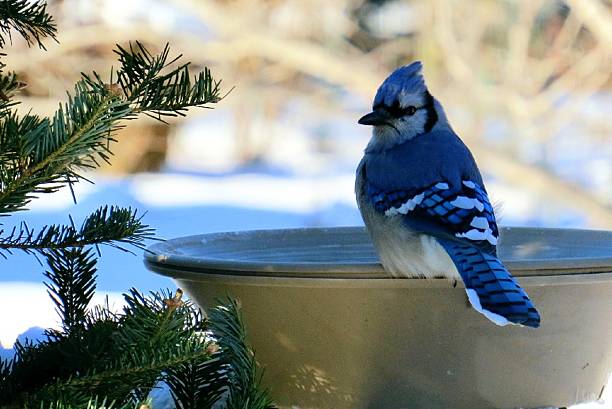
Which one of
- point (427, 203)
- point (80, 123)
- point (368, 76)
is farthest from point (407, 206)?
point (368, 76)

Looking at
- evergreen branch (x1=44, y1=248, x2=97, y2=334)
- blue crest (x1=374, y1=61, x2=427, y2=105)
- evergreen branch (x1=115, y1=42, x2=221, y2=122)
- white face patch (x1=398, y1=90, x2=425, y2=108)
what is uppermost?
blue crest (x1=374, y1=61, x2=427, y2=105)

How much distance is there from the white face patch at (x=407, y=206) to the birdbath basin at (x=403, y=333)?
0.20 metres

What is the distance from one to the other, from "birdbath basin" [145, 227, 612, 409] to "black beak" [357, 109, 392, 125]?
0.41 meters

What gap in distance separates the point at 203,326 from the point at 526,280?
343 millimetres

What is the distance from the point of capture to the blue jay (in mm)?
1001

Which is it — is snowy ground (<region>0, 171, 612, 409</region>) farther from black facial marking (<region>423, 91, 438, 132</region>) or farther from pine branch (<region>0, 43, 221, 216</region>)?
pine branch (<region>0, 43, 221, 216</region>)

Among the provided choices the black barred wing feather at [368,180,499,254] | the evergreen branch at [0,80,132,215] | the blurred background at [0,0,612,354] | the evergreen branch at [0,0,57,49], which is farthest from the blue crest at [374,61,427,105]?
the blurred background at [0,0,612,354]

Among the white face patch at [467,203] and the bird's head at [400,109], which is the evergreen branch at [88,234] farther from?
the bird's head at [400,109]

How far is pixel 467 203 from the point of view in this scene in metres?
1.20

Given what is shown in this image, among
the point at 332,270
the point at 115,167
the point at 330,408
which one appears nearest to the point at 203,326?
the point at 332,270

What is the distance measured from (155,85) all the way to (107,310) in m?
0.26

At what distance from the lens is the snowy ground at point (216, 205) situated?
3.16 meters

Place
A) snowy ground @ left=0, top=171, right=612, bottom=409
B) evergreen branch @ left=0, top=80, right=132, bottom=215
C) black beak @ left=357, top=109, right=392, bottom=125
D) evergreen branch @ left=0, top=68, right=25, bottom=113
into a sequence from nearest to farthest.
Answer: evergreen branch @ left=0, top=80, right=132, bottom=215 < evergreen branch @ left=0, top=68, right=25, bottom=113 < black beak @ left=357, top=109, right=392, bottom=125 < snowy ground @ left=0, top=171, right=612, bottom=409

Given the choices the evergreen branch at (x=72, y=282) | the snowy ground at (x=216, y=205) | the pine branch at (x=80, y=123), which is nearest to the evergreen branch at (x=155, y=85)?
the pine branch at (x=80, y=123)
